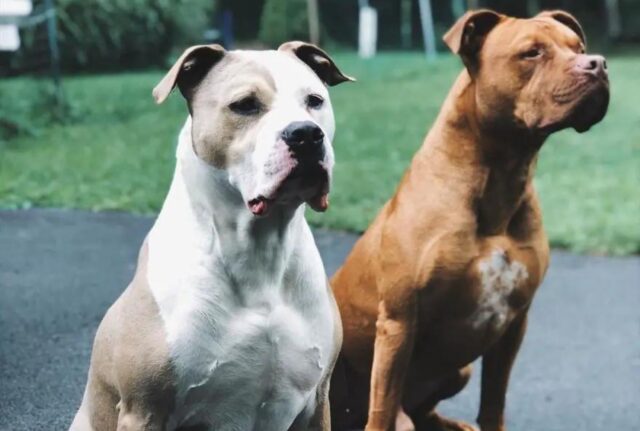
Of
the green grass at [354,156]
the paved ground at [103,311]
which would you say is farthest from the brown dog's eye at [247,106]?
the green grass at [354,156]

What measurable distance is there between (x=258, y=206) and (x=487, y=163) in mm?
1118

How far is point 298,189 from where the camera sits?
249 cm

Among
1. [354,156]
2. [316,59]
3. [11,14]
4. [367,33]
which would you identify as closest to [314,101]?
→ [316,59]

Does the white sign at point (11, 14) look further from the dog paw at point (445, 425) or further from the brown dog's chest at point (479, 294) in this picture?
the brown dog's chest at point (479, 294)

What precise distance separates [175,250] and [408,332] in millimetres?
1064

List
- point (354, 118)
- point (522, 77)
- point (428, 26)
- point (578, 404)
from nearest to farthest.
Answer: point (522, 77), point (578, 404), point (354, 118), point (428, 26)

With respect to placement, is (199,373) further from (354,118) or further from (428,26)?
(428,26)

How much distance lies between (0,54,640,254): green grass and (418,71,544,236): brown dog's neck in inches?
167

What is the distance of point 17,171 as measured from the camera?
886 cm

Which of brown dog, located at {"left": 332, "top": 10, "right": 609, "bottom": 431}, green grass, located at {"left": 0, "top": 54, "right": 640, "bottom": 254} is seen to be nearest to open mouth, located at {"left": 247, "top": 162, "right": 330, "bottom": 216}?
brown dog, located at {"left": 332, "top": 10, "right": 609, "bottom": 431}

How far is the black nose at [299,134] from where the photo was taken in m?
2.41

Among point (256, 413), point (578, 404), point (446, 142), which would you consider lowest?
point (578, 404)

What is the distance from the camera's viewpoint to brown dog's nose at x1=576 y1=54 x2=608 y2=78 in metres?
3.25

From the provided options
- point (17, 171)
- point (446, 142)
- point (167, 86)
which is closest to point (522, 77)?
point (446, 142)
